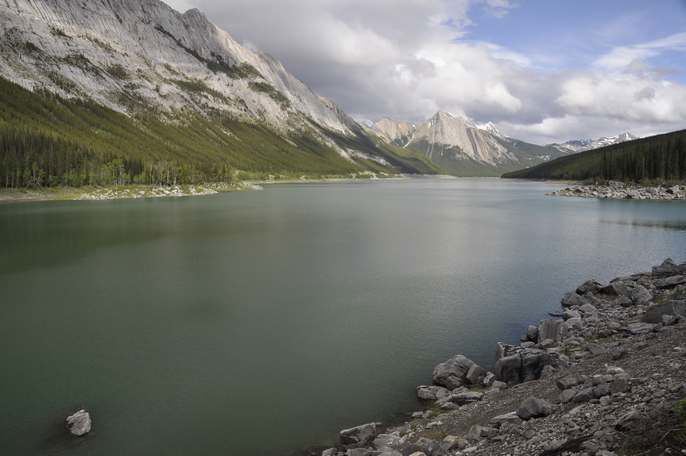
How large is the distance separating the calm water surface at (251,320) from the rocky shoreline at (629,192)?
65753mm

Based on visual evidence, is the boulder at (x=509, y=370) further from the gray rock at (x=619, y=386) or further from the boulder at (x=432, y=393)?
the gray rock at (x=619, y=386)

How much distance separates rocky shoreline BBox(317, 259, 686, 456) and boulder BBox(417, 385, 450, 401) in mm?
36

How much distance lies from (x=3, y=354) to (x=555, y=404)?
22421mm

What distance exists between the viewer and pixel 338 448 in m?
13.5

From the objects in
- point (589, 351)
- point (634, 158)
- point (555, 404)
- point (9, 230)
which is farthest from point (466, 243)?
point (634, 158)

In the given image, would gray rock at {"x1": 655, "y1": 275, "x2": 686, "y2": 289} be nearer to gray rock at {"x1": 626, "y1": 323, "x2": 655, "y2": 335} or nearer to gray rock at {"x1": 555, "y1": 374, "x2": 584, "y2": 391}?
gray rock at {"x1": 626, "y1": 323, "x2": 655, "y2": 335}

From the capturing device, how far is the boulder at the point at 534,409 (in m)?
12.0

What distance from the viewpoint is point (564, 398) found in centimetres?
1255

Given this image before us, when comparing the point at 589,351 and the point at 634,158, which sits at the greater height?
the point at 634,158

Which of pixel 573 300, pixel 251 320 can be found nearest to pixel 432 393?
pixel 251 320

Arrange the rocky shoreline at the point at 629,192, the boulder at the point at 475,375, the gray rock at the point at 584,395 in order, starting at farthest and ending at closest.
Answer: the rocky shoreline at the point at 629,192 → the boulder at the point at 475,375 → the gray rock at the point at 584,395

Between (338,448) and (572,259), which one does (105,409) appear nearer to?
(338,448)

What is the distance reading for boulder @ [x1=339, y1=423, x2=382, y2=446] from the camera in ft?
44.8

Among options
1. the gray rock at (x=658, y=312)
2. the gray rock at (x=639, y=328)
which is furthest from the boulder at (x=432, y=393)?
the gray rock at (x=658, y=312)
